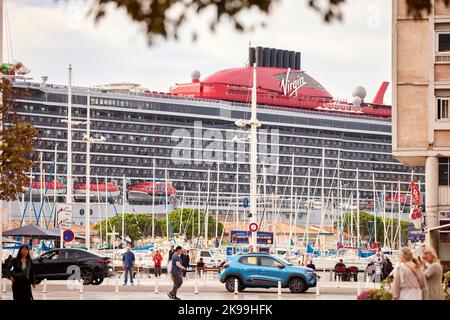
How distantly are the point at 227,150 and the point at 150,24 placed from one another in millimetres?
189768

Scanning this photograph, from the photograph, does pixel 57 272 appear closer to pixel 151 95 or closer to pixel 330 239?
pixel 330 239

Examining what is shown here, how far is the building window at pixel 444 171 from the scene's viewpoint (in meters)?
47.4

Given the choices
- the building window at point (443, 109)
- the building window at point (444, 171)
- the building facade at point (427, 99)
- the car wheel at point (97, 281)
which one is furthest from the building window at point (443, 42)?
the car wheel at point (97, 281)

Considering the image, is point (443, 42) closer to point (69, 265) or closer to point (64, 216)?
point (64, 216)

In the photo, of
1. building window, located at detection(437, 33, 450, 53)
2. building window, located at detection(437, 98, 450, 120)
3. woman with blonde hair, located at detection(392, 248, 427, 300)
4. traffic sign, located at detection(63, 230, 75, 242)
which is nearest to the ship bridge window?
building window, located at detection(437, 33, 450, 53)

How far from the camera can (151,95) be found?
636ft

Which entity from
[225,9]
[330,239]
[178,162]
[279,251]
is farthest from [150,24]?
[178,162]

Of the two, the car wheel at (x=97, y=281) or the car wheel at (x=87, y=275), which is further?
the car wheel at (x=97, y=281)

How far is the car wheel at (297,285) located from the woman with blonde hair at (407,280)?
23705 millimetres

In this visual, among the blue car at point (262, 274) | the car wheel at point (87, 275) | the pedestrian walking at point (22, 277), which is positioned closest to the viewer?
the pedestrian walking at point (22, 277)

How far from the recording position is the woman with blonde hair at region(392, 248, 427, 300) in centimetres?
1878

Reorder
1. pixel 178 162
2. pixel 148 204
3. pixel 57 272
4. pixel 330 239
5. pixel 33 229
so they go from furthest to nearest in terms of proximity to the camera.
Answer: pixel 178 162 < pixel 148 204 < pixel 330 239 < pixel 33 229 < pixel 57 272

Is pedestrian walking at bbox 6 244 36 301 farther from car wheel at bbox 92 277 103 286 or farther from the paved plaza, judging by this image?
car wheel at bbox 92 277 103 286

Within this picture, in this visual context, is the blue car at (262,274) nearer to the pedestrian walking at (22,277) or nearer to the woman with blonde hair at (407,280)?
the pedestrian walking at (22,277)
